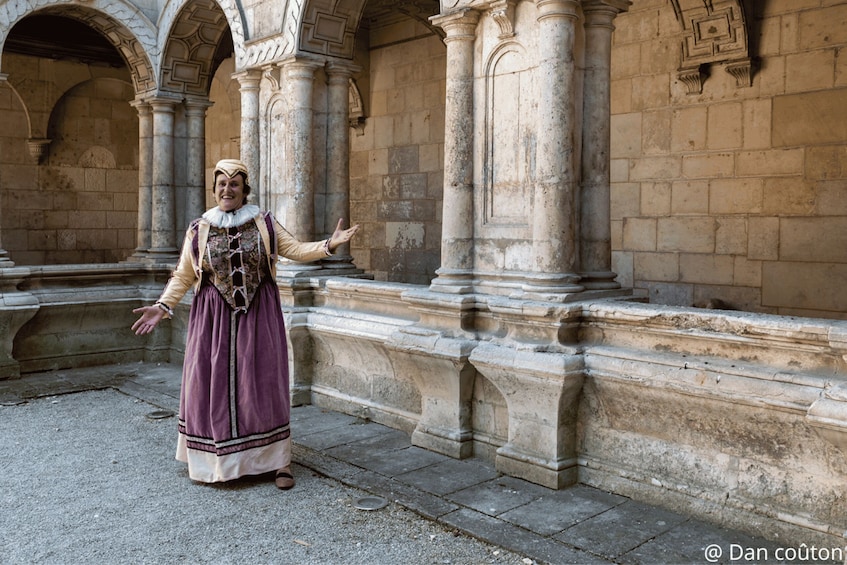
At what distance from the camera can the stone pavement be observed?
3434mm

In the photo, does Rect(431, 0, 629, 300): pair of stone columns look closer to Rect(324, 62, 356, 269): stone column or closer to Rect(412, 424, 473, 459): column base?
Rect(412, 424, 473, 459): column base

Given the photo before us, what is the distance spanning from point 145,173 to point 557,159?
543 centimetres

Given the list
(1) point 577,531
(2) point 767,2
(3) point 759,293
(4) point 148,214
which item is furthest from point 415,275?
(1) point 577,531

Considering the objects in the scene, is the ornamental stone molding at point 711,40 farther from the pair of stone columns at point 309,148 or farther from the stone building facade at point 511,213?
the pair of stone columns at point 309,148

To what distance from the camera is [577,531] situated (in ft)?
12.0

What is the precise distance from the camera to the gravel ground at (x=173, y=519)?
3.44 m

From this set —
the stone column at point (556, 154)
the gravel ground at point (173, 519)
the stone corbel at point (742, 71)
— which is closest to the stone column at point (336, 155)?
the gravel ground at point (173, 519)

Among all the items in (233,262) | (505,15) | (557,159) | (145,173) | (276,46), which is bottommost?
(233,262)

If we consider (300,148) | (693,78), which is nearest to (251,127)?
(300,148)

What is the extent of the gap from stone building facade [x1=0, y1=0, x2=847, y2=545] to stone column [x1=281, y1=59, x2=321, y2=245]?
0.07 ft

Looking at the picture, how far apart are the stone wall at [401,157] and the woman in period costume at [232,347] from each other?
4985 millimetres

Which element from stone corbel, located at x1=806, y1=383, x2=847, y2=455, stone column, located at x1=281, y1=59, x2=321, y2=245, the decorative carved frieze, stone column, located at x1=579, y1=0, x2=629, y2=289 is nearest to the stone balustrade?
stone corbel, located at x1=806, y1=383, x2=847, y2=455

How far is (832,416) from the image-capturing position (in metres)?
3.11

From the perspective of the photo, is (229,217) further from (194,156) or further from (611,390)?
(194,156)
